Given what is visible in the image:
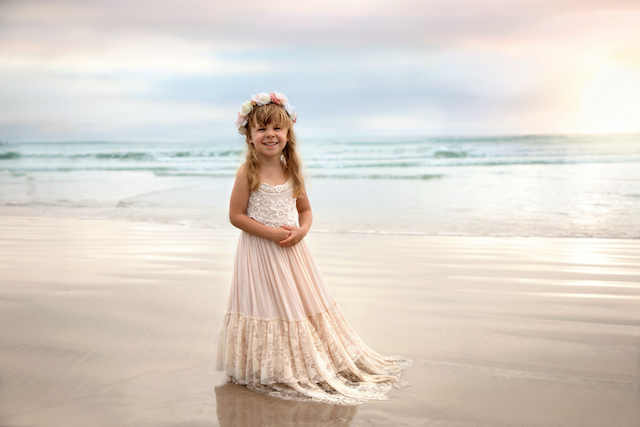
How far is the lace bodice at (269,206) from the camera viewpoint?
9.39 feet

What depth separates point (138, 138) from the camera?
1412 inches

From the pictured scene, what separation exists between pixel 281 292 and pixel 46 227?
665cm

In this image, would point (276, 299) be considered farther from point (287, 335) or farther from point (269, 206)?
point (269, 206)

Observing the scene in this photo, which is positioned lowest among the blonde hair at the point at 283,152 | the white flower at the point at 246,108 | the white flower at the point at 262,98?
the blonde hair at the point at 283,152

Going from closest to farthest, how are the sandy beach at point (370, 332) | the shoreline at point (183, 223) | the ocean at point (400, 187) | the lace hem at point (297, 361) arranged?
the sandy beach at point (370, 332) < the lace hem at point (297, 361) < the shoreline at point (183, 223) < the ocean at point (400, 187)

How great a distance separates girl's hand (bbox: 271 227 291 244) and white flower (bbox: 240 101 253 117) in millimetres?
652

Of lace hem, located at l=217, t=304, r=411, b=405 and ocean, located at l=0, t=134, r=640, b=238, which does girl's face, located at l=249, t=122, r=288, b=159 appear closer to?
ocean, located at l=0, t=134, r=640, b=238

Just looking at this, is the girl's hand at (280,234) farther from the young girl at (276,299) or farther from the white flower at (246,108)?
the white flower at (246,108)

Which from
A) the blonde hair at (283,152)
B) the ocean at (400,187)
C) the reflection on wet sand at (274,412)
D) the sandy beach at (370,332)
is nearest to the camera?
the reflection on wet sand at (274,412)

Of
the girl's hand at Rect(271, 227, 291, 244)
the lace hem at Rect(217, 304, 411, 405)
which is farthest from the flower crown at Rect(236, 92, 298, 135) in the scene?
the lace hem at Rect(217, 304, 411, 405)

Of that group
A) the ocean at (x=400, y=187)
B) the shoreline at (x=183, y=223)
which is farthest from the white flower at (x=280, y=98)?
the shoreline at (x=183, y=223)

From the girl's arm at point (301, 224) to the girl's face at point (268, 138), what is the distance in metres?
0.33

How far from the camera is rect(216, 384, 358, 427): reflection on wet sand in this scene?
2.44m

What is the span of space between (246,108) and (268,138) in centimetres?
20
